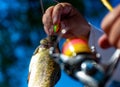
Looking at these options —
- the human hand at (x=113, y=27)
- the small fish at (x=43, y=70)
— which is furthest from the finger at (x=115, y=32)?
the small fish at (x=43, y=70)

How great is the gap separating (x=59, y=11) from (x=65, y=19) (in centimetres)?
2

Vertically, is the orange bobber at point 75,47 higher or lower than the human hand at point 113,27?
lower

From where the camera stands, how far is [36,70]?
865mm

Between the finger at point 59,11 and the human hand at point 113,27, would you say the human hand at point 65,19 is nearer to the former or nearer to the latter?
the finger at point 59,11

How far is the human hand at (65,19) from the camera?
2.11 feet

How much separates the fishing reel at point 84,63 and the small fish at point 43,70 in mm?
371

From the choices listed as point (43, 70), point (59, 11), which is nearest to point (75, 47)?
point (59, 11)

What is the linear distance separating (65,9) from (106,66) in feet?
0.92

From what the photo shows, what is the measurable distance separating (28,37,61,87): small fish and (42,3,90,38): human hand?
16 centimetres

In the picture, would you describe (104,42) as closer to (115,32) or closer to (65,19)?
(115,32)

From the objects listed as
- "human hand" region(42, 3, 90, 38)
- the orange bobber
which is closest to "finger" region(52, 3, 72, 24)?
"human hand" region(42, 3, 90, 38)

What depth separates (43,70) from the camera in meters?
0.88

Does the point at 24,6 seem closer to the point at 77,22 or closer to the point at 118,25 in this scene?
the point at 77,22

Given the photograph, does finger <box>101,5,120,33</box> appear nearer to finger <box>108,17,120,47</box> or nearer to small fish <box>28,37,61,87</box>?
finger <box>108,17,120,47</box>
